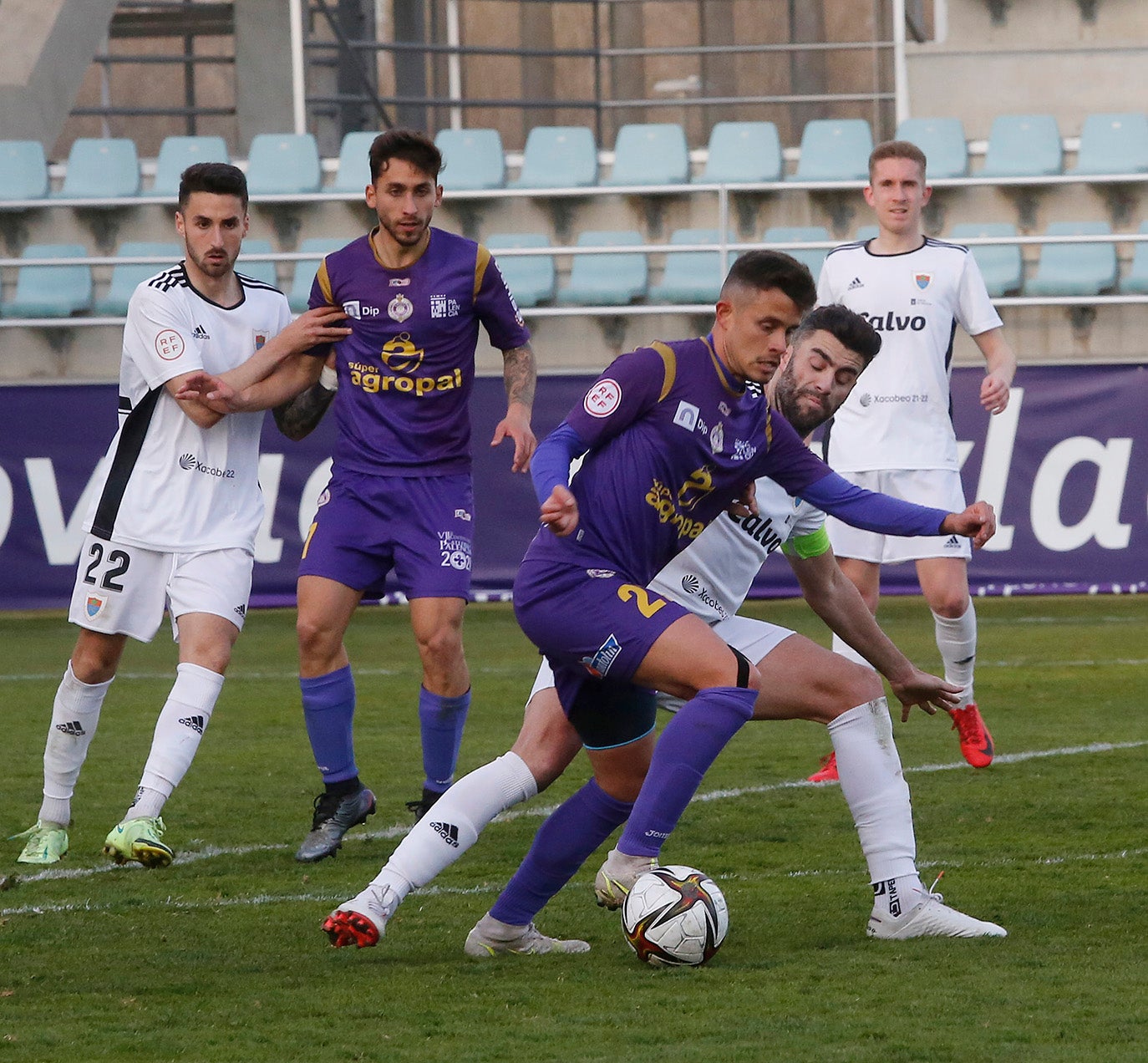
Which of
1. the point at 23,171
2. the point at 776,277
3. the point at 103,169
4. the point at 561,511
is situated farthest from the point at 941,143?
the point at 561,511

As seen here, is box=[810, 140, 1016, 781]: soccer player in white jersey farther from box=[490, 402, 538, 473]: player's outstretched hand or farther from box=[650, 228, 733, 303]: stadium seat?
box=[650, 228, 733, 303]: stadium seat

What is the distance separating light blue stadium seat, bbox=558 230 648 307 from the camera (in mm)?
13703

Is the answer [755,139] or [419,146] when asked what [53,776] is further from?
[755,139]

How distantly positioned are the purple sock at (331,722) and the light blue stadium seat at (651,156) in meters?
9.69

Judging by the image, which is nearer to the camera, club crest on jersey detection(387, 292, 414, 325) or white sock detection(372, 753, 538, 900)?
white sock detection(372, 753, 538, 900)

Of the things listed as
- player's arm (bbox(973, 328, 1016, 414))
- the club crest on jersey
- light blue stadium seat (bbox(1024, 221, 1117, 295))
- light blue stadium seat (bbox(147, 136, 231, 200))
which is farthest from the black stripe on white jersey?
light blue stadium seat (bbox(147, 136, 231, 200))

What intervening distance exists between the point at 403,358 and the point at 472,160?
32.1ft

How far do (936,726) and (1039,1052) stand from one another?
4775mm

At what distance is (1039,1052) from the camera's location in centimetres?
313

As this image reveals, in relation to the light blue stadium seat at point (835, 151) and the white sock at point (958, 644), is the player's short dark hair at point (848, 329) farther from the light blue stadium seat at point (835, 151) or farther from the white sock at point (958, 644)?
the light blue stadium seat at point (835, 151)

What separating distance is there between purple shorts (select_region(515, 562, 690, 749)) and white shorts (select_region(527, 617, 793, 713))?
14 centimetres

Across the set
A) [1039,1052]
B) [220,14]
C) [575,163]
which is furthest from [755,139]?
[1039,1052]

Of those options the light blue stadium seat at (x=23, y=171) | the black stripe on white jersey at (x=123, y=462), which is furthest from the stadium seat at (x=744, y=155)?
the black stripe on white jersey at (x=123, y=462)

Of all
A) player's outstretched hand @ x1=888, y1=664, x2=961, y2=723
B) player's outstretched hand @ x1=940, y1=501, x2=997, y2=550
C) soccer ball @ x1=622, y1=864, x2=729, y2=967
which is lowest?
soccer ball @ x1=622, y1=864, x2=729, y2=967
